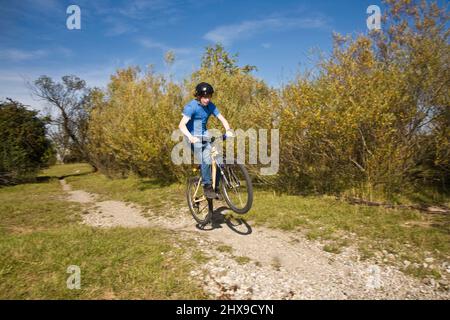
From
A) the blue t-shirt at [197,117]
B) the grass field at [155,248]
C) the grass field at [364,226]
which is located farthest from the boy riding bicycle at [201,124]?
the grass field at [364,226]

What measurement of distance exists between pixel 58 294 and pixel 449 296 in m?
5.00

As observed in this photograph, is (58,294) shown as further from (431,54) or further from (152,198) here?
(431,54)

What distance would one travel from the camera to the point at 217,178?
590 cm

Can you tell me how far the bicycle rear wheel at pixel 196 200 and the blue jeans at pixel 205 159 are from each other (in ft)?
2.00

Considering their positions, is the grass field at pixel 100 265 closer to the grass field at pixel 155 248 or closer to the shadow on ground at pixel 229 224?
the grass field at pixel 155 248

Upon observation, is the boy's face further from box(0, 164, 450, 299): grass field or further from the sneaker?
box(0, 164, 450, 299): grass field

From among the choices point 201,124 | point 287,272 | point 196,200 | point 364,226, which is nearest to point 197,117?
point 201,124

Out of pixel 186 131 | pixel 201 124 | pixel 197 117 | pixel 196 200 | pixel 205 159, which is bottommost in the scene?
pixel 196 200

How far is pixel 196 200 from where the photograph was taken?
6.62m

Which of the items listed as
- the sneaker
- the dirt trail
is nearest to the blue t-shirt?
the sneaker

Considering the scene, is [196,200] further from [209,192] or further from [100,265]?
[100,265]

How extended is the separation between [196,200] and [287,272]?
3042 mm

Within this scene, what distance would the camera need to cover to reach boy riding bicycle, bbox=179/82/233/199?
562 centimetres
